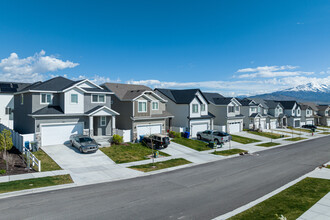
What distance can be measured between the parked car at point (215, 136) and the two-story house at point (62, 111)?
14430 millimetres

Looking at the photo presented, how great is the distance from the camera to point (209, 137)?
112ft

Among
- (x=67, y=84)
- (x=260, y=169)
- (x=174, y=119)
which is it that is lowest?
(x=260, y=169)

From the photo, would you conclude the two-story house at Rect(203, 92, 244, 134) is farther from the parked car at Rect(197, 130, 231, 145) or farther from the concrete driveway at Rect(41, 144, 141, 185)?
the concrete driveway at Rect(41, 144, 141, 185)

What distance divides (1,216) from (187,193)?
9425mm

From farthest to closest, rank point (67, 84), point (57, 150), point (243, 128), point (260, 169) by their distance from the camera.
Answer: point (243, 128) < point (67, 84) < point (57, 150) < point (260, 169)

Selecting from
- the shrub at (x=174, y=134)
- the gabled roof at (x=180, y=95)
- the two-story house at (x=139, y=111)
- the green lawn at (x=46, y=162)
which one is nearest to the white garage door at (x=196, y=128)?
the shrub at (x=174, y=134)

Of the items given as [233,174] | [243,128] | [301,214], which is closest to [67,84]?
[233,174]

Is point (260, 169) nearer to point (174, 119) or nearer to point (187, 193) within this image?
point (187, 193)

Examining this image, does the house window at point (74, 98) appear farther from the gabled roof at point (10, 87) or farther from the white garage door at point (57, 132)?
the gabled roof at point (10, 87)

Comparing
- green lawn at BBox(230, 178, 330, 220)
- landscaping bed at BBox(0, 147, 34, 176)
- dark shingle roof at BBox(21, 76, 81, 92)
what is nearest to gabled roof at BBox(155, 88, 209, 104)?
dark shingle roof at BBox(21, 76, 81, 92)

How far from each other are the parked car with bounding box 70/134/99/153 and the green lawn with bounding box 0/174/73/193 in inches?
245

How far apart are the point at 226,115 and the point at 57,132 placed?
30.4 m

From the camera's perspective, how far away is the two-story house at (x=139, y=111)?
30.5 m

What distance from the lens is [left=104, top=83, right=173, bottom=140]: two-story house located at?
3047 cm
